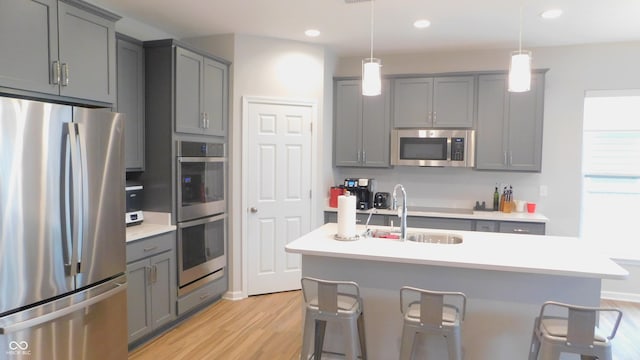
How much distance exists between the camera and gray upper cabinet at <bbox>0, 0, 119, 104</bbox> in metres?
2.22

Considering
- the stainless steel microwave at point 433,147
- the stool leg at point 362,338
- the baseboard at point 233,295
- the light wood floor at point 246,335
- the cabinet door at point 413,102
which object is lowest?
the light wood floor at point 246,335

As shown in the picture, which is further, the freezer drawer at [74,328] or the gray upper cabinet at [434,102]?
the gray upper cabinet at [434,102]

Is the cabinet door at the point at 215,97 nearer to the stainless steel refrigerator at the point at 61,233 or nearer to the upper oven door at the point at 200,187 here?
the upper oven door at the point at 200,187

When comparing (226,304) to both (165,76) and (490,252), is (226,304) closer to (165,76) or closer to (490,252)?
(165,76)

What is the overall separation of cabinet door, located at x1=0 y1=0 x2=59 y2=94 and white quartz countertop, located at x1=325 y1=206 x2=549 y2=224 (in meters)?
3.09

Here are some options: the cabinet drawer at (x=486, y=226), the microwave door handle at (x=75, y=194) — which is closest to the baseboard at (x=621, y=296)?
the cabinet drawer at (x=486, y=226)

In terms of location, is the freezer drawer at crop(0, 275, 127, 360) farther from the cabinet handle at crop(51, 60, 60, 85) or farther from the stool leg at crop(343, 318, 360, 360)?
the stool leg at crop(343, 318, 360, 360)

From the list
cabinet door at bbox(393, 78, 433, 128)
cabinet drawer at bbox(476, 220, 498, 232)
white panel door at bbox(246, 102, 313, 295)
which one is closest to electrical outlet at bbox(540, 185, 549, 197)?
cabinet drawer at bbox(476, 220, 498, 232)

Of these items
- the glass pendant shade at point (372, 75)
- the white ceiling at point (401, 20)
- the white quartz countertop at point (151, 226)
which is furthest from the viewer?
the white ceiling at point (401, 20)

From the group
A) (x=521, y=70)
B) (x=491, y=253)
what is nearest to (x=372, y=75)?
(x=521, y=70)

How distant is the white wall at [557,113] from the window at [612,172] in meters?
0.11

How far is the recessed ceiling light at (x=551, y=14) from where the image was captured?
11.4 ft

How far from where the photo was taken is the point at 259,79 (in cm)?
438

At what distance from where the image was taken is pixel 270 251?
4516 millimetres
